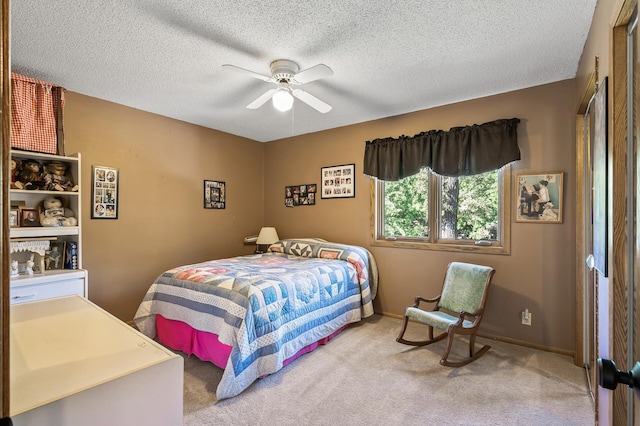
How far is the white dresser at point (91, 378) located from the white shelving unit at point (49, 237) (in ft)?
5.50

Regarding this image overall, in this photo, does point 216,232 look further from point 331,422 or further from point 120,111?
point 331,422

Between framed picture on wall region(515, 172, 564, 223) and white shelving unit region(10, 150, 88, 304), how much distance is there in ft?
13.3

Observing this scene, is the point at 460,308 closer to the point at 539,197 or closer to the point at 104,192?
the point at 539,197

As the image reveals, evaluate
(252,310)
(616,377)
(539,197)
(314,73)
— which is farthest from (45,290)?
(539,197)

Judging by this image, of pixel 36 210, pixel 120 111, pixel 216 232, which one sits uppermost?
pixel 120 111

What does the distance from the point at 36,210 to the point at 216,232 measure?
77.7 inches

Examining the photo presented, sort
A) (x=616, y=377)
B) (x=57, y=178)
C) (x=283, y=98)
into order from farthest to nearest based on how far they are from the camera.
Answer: (x=57, y=178)
(x=283, y=98)
(x=616, y=377)

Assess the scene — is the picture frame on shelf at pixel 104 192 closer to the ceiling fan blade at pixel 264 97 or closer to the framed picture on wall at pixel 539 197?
the ceiling fan blade at pixel 264 97

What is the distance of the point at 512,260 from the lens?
309cm

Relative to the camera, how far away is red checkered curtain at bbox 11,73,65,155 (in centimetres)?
264

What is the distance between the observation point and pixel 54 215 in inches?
111

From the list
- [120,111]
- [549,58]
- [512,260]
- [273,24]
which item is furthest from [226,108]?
[512,260]

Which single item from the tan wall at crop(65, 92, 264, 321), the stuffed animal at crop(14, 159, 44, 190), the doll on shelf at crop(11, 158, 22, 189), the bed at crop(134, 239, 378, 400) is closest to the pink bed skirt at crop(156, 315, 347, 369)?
the bed at crop(134, 239, 378, 400)

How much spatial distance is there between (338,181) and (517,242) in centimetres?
222
